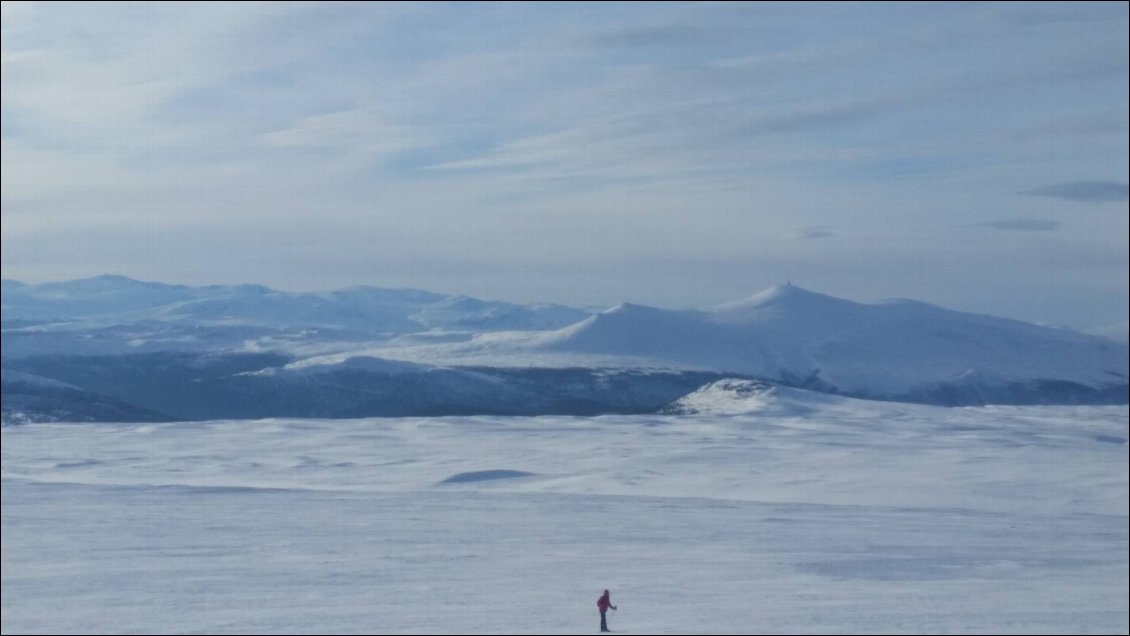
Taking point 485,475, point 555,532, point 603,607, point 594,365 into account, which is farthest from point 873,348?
point 603,607

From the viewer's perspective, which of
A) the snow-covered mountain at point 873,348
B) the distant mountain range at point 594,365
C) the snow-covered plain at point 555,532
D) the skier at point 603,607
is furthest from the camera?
the snow-covered mountain at point 873,348

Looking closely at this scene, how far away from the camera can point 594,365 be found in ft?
234

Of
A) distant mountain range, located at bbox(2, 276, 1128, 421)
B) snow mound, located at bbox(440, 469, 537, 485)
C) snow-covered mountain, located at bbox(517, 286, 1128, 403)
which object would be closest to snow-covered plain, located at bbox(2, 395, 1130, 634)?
snow mound, located at bbox(440, 469, 537, 485)

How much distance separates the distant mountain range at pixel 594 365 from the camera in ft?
198

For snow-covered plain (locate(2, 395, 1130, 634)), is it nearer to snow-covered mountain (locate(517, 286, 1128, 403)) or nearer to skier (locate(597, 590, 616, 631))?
skier (locate(597, 590, 616, 631))

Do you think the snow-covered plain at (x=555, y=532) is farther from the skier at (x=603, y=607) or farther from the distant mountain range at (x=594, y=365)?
the distant mountain range at (x=594, y=365)

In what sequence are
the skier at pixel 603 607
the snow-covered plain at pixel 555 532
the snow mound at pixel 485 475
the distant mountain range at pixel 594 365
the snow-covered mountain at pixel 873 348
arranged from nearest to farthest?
the skier at pixel 603 607 < the snow-covered plain at pixel 555 532 < the snow mound at pixel 485 475 < the distant mountain range at pixel 594 365 < the snow-covered mountain at pixel 873 348

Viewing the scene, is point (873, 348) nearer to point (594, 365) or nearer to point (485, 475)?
point (594, 365)

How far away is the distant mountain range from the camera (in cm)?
6022

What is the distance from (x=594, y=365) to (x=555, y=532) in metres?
56.8

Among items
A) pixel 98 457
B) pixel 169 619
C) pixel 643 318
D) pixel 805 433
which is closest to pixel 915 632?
pixel 169 619

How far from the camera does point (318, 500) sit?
16859 millimetres

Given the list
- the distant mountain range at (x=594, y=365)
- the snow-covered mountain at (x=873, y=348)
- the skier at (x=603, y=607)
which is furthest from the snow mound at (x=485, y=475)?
the snow-covered mountain at (x=873, y=348)

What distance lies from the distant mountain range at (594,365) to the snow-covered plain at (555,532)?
28.8 meters
